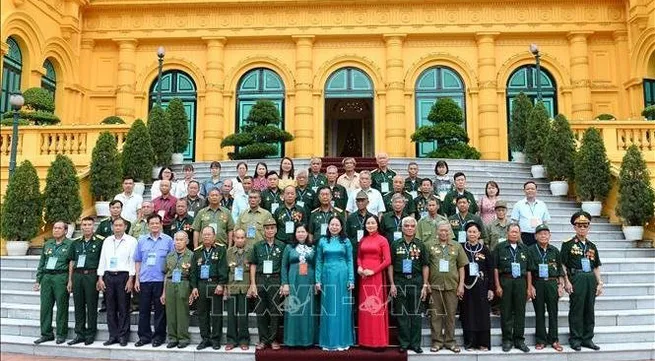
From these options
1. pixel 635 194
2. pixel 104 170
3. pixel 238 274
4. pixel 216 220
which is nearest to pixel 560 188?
pixel 635 194

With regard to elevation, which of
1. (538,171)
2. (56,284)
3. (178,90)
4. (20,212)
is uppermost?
(178,90)

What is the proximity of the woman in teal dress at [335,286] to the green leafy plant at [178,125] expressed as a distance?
9387mm

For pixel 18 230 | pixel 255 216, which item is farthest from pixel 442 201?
pixel 18 230

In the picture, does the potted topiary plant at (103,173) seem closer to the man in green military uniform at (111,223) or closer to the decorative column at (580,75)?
the man in green military uniform at (111,223)

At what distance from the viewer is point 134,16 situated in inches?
806

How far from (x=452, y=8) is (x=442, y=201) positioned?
13.4 metres

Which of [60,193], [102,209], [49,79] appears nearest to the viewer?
[60,193]

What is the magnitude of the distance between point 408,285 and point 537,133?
26.6 feet

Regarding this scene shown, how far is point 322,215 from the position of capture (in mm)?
7484

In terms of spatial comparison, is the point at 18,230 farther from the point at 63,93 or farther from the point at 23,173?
the point at 63,93

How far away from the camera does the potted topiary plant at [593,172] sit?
11062 millimetres

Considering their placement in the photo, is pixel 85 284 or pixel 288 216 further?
pixel 288 216

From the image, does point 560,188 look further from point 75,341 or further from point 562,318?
point 75,341

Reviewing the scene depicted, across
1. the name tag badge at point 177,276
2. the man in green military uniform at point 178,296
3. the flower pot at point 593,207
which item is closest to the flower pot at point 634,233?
the flower pot at point 593,207
